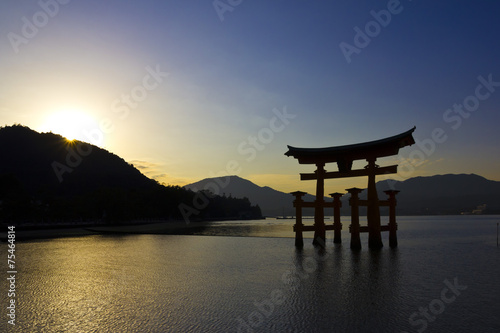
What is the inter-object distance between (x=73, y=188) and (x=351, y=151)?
111 meters

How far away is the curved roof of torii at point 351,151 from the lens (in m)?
22.5

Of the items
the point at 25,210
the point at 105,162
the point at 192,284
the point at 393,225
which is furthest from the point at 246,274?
the point at 105,162

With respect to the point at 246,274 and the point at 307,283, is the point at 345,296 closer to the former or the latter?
the point at 307,283

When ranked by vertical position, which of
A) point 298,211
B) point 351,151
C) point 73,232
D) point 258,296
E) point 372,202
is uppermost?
point 351,151

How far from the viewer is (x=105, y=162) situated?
14150 centimetres

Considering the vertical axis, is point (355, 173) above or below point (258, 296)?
above

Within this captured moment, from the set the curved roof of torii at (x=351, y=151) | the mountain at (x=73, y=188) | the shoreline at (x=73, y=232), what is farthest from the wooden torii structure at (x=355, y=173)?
the mountain at (x=73, y=188)

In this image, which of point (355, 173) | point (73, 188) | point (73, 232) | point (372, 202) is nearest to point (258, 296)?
point (372, 202)

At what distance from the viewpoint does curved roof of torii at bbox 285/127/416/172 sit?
Answer: 2255 cm

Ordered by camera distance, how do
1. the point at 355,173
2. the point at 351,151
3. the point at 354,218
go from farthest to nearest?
the point at 355,173 → the point at 351,151 → the point at 354,218

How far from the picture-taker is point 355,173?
2439cm

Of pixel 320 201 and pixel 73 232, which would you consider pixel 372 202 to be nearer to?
pixel 320 201

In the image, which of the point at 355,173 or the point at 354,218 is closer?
the point at 354,218

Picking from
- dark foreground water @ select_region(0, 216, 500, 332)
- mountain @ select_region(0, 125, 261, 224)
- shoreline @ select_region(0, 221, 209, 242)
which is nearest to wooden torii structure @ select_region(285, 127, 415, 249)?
dark foreground water @ select_region(0, 216, 500, 332)
